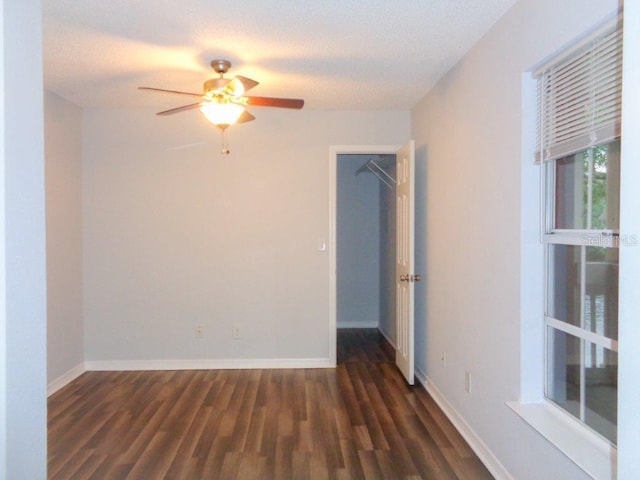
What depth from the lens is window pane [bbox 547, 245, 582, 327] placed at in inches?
76.4

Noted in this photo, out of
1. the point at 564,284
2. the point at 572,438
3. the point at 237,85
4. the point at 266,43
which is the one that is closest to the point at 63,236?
the point at 237,85

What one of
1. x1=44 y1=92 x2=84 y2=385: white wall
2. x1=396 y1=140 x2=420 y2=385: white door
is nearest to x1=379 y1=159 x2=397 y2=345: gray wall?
x1=396 y1=140 x2=420 y2=385: white door

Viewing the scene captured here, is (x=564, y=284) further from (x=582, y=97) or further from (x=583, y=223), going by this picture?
(x=582, y=97)

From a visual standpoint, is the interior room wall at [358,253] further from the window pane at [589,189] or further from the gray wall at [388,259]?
the window pane at [589,189]

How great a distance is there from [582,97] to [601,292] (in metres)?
0.81

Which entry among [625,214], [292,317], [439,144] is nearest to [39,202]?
[625,214]

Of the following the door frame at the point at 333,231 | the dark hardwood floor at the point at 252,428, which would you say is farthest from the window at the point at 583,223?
the door frame at the point at 333,231

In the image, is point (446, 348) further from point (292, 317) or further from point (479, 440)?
point (292, 317)

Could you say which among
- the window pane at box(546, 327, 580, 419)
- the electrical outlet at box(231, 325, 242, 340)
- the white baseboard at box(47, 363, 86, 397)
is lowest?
the white baseboard at box(47, 363, 86, 397)

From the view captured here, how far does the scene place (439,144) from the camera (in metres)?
3.45

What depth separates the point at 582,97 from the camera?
1.80m

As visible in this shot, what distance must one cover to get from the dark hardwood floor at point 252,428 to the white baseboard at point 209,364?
0.30 feet

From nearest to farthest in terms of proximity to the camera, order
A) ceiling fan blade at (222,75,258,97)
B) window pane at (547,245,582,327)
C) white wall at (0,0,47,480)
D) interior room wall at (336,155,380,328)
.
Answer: white wall at (0,0,47,480) → window pane at (547,245,582,327) → ceiling fan blade at (222,75,258,97) → interior room wall at (336,155,380,328)

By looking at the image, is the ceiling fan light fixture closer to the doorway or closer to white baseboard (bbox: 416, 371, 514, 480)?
the doorway
